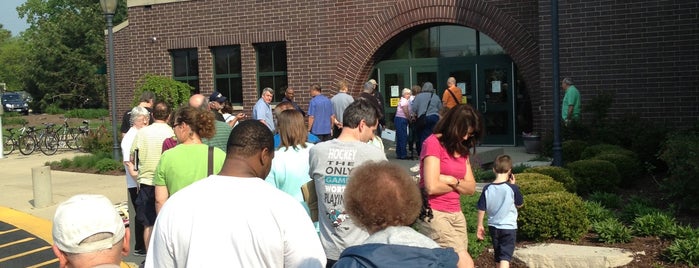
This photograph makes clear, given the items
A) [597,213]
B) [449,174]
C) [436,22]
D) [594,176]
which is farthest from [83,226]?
[436,22]

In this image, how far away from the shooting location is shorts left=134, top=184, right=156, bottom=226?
680cm

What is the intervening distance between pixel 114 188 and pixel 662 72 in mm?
9872

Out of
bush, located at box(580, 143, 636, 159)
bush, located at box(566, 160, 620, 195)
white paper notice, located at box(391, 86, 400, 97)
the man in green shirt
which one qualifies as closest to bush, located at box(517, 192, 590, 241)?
bush, located at box(566, 160, 620, 195)

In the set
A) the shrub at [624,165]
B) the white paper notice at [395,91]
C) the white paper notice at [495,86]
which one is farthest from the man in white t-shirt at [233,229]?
the white paper notice at [395,91]

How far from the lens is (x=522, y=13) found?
16.2 metres

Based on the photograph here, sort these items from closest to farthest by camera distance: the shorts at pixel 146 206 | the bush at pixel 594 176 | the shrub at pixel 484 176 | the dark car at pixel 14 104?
the shorts at pixel 146 206
the bush at pixel 594 176
the shrub at pixel 484 176
the dark car at pixel 14 104

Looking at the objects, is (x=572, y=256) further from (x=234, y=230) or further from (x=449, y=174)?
(x=234, y=230)

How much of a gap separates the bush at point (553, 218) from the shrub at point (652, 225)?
0.51 metres

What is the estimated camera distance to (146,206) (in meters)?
6.98

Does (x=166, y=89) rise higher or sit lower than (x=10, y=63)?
lower

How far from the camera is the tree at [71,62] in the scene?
53.9 meters

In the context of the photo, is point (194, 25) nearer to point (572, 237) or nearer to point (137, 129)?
point (137, 129)

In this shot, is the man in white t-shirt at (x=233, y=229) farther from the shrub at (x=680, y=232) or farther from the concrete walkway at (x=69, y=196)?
the shrub at (x=680, y=232)

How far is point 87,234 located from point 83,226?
0.03m
